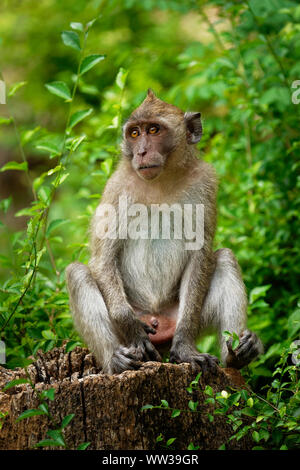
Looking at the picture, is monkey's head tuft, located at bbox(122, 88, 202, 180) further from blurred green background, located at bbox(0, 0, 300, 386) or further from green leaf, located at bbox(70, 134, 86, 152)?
green leaf, located at bbox(70, 134, 86, 152)

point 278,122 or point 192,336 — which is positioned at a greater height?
point 278,122

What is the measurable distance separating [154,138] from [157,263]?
1.45m

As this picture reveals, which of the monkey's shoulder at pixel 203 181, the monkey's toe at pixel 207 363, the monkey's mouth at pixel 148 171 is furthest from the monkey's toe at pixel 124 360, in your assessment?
the monkey's shoulder at pixel 203 181

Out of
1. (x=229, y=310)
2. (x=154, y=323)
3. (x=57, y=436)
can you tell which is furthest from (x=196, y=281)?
(x=57, y=436)

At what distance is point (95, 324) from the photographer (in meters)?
6.87

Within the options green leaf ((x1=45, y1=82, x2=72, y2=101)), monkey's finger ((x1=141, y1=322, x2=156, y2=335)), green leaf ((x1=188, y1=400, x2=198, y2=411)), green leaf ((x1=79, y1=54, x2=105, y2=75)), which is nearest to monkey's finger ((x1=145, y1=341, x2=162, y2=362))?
monkey's finger ((x1=141, y1=322, x2=156, y2=335))

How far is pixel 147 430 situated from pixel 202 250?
243 centimetres

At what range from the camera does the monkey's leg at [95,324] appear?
6.51m

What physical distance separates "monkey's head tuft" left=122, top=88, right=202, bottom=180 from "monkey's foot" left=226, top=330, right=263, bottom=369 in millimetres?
2017

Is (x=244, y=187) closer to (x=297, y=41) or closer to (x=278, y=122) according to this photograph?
(x=278, y=122)

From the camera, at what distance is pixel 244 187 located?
9734 mm

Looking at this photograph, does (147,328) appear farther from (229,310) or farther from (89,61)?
(89,61)
